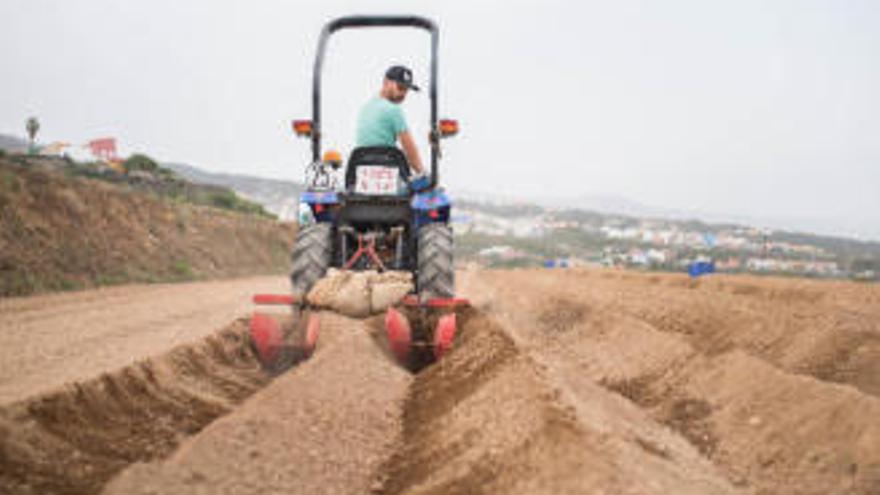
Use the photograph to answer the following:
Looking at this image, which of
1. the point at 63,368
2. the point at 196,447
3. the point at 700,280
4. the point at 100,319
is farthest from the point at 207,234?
the point at 196,447

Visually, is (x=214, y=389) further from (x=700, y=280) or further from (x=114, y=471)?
(x=700, y=280)

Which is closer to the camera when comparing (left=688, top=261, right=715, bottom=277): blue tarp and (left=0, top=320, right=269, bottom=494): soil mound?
(left=0, top=320, right=269, bottom=494): soil mound

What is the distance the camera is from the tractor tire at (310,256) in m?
6.61

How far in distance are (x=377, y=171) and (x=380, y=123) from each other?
0.43 metres

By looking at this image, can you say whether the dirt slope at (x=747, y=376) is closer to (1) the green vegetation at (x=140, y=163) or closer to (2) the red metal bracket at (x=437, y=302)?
(2) the red metal bracket at (x=437, y=302)

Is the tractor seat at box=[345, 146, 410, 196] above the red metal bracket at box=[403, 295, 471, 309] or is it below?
above

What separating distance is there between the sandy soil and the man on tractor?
8.50 feet

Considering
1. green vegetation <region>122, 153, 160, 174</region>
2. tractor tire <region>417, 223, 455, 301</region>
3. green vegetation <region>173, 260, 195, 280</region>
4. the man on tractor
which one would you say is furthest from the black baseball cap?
green vegetation <region>122, 153, 160, 174</region>

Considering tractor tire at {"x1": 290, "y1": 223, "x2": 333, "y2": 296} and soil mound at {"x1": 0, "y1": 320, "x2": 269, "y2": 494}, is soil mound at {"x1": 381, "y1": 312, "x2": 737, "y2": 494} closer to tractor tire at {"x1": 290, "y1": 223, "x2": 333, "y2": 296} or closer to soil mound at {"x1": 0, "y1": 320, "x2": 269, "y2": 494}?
soil mound at {"x1": 0, "y1": 320, "x2": 269, "y2": 494}

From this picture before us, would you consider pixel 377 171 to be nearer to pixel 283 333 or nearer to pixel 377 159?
pixel 377 159

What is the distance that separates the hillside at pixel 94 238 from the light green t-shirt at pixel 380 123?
10.5 metres

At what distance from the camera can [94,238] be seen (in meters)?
20.0

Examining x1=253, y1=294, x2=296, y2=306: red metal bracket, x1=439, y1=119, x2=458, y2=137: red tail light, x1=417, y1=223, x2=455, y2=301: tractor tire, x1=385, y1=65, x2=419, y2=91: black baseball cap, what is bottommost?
x1=253, y1=294, x2=296, y2=306: red metal bracket

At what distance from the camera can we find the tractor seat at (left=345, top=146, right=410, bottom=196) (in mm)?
6902
